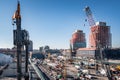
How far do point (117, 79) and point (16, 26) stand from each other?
4343 cm

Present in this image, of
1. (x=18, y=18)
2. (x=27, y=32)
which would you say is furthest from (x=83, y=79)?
(x=18, y=18)

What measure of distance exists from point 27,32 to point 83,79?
28.1 meters

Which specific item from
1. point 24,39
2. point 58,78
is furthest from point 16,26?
point 58,78

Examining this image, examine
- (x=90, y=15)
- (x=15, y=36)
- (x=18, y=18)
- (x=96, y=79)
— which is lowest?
(x=96, y=79)

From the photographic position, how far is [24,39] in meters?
81.4

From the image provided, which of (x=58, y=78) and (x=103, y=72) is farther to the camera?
(x=103, y=72)

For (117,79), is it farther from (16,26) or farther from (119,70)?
(16,26)

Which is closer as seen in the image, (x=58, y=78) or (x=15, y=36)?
(x=15, y=36)

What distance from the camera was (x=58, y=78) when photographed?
3359 inches

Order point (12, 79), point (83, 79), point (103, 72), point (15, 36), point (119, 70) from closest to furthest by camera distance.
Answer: point (15, 36), point (83, 79), point (12, 79), point (103, 72), point (119, 70)

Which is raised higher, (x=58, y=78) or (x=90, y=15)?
(x=90, y=15)

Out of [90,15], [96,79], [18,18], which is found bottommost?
[96,79]

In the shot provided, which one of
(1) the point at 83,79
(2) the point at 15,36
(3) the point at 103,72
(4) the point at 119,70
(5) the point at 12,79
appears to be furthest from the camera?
(4) the point at 119,70

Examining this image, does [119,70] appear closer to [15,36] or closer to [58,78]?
[58,78]
